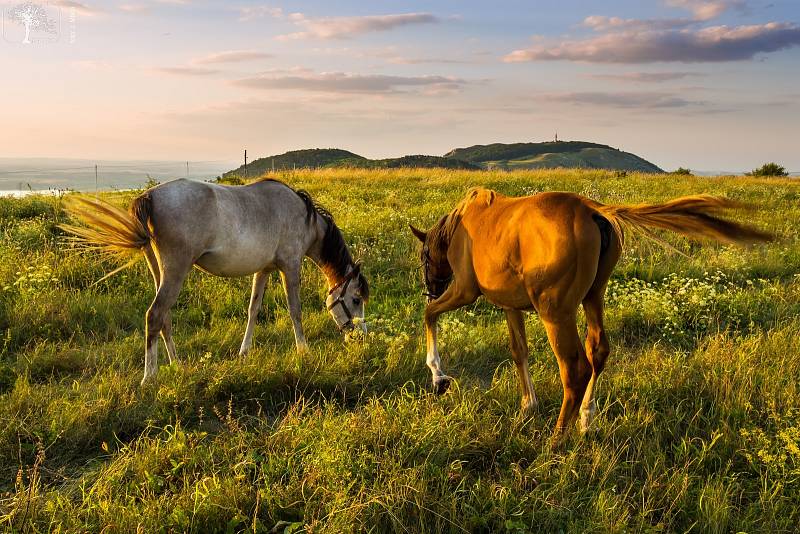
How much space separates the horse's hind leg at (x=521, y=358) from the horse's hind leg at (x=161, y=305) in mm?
3227

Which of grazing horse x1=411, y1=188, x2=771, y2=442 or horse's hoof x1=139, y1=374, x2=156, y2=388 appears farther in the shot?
horse's hoof x1=139, y1=374, x2=156, y2=388

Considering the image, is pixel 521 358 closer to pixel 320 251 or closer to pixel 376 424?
pixel 376 424

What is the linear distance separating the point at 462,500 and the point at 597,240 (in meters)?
1.87

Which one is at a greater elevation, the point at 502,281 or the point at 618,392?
the point at 502,281

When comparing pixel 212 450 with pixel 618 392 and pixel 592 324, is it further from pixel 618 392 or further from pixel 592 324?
pixel 618 392

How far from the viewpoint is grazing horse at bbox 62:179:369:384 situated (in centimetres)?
511

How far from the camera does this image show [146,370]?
5.03 meters

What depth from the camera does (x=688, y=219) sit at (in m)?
3.50

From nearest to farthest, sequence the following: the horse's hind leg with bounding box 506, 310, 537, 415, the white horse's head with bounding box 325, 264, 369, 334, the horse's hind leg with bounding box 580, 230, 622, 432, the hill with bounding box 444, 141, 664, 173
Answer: the horse's hind leg with bounding box 580, 230, 622, 432
the horse's hind leg with bounding box 506, 310, 537, 415
the white horse's head with bounding box 325, 264, 369, 334
the hill with bounding box 444, 141, 664, 173

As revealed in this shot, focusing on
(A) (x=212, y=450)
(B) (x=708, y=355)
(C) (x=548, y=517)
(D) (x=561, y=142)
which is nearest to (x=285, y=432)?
(A) (x=212, y=450)

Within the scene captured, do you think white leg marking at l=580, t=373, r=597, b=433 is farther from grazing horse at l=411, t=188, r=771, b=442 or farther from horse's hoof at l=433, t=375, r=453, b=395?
horse's hoof at l=433, t=375, r=453, b=395

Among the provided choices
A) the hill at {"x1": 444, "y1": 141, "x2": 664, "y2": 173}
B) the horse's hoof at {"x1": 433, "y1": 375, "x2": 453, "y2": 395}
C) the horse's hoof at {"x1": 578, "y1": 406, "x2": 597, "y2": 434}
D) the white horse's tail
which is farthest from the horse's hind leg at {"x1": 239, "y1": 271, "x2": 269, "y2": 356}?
the hill at {"x1": 444, "y1": 141, "x2": 664, "y2": 173}

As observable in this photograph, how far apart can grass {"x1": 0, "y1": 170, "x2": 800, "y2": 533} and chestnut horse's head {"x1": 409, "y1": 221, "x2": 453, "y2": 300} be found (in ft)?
2.35

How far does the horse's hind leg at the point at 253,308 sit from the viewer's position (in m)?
5.98
